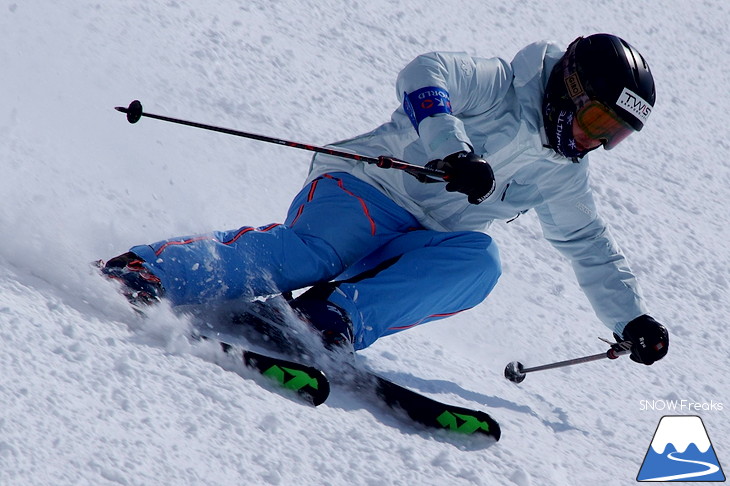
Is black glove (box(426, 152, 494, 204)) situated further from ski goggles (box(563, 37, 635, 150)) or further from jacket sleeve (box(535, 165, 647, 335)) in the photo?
jacket sleeve (box(535, 165, 647, 335))

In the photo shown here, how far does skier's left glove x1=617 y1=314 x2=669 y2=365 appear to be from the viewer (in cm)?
363

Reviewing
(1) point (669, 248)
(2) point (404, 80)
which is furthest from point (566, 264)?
(2) point (404, 80)

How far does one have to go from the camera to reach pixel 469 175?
291cm

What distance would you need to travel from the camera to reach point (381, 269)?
3244 mm

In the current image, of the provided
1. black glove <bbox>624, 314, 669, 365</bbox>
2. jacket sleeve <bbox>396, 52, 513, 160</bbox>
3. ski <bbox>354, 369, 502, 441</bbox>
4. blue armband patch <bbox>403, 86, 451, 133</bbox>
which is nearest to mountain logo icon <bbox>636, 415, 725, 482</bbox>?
black glove <bbox>624, 314, 669, 365</bbox>

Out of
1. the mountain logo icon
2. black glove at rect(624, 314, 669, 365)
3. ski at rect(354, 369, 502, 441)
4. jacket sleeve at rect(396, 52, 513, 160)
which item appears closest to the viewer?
ski at rect(354, 369, 502, 441)

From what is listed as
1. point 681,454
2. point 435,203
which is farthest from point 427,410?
point 681,454

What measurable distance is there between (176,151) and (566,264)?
2387mm

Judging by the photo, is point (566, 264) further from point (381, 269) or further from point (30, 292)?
point (30, 292)

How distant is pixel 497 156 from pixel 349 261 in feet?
2.30

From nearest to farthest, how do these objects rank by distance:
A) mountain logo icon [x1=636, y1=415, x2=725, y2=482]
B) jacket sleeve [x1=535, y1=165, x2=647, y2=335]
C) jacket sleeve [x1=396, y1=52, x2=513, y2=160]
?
jacket sleeve [x1=396, y1=52, x2=513, y2=160] < mountain logo icon [x1=636, y1=415, x2=725, y2=482] < jacket sleeve [x1=535, y1=165, x2=647, y2=335]

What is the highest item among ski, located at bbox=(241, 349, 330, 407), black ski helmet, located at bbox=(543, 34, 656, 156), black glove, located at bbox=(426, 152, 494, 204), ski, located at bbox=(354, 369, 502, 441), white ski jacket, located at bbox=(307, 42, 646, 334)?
black ski helmet, located at bbox=(543, 34, 656, 156)

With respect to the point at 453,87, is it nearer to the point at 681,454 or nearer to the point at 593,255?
the point at 593,255

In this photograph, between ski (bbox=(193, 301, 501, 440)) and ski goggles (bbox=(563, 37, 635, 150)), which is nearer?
ski (bbox=(193, 301, 501, 440))
